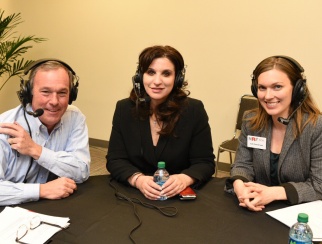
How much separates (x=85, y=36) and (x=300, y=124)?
3.81 metres

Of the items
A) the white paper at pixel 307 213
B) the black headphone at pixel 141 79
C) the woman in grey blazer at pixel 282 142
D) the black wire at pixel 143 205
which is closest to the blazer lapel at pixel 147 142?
the black headphone at pixel 141 79

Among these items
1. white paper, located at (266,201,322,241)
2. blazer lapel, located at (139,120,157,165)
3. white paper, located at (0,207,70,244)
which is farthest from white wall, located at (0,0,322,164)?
white paper, located at (0,207,70,244)

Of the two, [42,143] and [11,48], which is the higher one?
[11,48]

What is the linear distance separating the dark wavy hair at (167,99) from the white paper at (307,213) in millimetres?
814

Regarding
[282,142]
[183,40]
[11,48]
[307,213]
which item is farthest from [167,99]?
[11,48]

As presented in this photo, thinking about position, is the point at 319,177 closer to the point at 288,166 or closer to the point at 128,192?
the point at 288,166

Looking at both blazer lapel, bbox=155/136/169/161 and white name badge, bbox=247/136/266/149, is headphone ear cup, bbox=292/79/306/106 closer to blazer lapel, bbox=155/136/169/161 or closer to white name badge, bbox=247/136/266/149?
white name badge, bbox=247/136/266/149

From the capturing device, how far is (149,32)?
436 cm

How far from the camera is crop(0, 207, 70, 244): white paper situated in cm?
125

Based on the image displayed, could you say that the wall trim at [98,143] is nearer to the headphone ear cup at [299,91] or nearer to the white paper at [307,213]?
the headphone ear cup at [299,91]

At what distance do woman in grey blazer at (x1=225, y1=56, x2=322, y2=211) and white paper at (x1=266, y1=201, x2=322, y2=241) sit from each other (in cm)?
4

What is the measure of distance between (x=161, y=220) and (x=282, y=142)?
0.87 m

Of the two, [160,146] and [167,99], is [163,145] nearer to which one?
[160,146]

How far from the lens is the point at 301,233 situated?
1210mm
